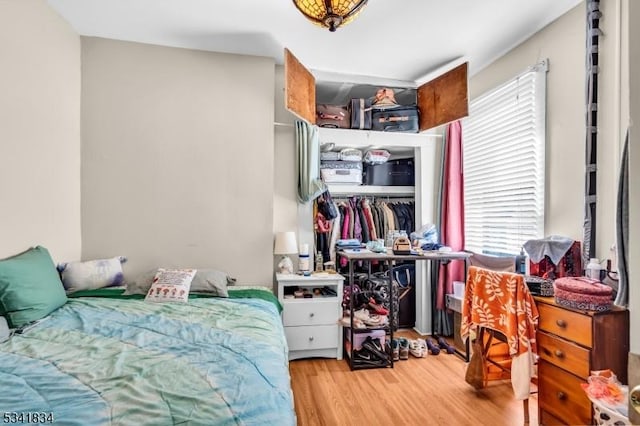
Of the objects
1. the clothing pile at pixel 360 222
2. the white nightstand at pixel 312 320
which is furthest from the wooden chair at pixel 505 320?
the clothing pile at pixel 360 222

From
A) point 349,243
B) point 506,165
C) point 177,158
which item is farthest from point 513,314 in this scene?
point 177,158

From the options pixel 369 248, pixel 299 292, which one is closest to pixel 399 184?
pixel 369 248

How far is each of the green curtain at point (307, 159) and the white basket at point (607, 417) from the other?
2363mm

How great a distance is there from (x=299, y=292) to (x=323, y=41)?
2.22m

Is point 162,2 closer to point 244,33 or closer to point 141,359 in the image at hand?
point 244,33

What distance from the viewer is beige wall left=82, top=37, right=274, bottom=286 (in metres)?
2.71

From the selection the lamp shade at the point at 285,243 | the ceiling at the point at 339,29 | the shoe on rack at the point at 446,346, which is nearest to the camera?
the ceiling at the point at 339,29

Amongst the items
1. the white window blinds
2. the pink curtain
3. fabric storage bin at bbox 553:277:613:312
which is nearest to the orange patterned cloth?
fabric storage bin at bbox 553:277:613:312

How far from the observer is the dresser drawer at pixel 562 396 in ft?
5.40

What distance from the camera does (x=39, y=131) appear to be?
2201 millimetres

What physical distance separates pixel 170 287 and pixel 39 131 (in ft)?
4.64

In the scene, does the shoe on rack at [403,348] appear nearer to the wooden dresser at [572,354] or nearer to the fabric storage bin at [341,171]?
the wooden dresser at [572,354]

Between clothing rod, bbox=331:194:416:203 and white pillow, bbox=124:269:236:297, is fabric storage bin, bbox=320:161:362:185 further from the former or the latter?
white pillow, bbox=124:269:236:297

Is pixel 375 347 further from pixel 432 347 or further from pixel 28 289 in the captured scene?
pixel 28 289
